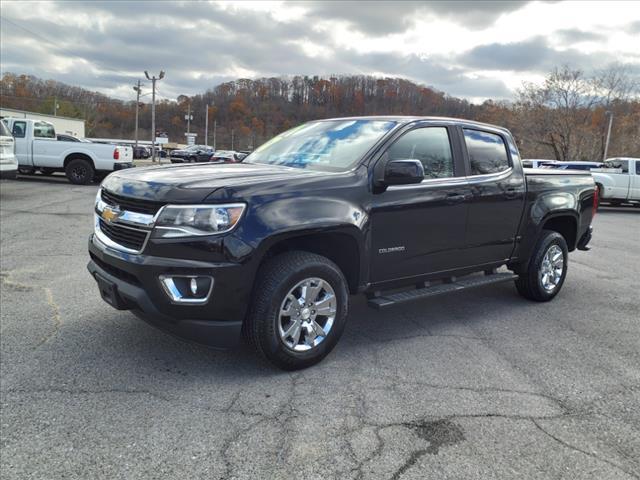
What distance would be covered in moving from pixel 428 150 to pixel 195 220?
225cm

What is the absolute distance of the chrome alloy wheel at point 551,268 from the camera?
564cm

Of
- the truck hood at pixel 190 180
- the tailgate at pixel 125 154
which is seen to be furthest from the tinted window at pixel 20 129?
the truck hood at pixel 190 180

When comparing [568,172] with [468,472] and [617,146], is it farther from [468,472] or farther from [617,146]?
[617,146]

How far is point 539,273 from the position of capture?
219 inches

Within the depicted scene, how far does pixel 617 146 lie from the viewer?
45.4 meters

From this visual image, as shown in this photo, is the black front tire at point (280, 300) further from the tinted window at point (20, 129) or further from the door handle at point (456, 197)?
the tinted window at point (20, 129)

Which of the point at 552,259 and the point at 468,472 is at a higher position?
the point at 552,259

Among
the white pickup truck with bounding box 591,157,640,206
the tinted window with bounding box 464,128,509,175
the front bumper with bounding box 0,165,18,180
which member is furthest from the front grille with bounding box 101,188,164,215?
the white pickup truck with bounding box 591,157,640,206

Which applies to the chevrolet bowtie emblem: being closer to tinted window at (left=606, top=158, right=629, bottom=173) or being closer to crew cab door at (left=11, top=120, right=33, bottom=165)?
crew cab door at (left=11, top=120, right=33, bottom=165)

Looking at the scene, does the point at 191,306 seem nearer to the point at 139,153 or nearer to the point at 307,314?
the point at 307,314

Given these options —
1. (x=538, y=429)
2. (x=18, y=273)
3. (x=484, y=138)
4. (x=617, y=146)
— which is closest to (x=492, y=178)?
(x=484, y=138)

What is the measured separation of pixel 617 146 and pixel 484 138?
1888 inches

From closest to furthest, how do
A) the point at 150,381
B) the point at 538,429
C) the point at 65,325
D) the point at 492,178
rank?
the point at 538,429
the point at 150,381
the point at 65,325
the point at 492,178

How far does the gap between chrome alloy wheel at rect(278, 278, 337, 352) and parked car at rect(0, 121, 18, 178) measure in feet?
36.1
